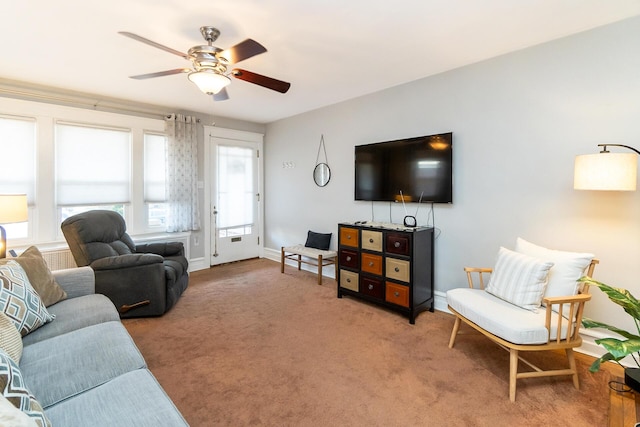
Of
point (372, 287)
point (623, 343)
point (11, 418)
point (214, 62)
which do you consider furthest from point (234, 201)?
point (623, 343)

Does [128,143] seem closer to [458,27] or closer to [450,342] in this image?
[458,27]

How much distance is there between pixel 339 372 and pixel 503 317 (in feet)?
3.92

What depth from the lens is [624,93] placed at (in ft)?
7.38

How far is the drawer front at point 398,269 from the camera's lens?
3053 mm

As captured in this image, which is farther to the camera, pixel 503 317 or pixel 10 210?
pixel 10 210

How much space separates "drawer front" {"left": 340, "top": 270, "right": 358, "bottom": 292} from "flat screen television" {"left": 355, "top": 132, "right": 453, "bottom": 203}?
991mm

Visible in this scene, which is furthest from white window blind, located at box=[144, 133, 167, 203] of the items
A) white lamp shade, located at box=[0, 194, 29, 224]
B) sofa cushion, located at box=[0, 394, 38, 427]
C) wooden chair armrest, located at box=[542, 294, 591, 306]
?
wooden chair armrest, located at box=[542, 294, 591, 306]

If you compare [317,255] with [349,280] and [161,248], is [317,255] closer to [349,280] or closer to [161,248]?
[349,280]

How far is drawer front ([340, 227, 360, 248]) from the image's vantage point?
3539 millimetres

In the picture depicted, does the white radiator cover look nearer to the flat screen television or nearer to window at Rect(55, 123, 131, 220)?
window at Rect(55, 123, 131, 220)

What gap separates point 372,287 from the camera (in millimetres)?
3381

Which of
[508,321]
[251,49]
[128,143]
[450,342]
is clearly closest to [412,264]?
[450,342]

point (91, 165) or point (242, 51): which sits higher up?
point (242, 51)

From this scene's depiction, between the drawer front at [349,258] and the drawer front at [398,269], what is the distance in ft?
1.41
